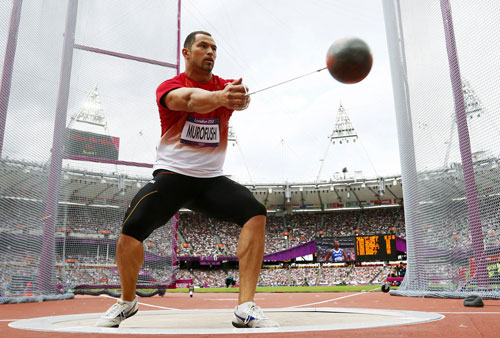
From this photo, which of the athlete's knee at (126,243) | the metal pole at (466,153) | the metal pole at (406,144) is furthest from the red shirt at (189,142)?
the metal pole at (406,144)

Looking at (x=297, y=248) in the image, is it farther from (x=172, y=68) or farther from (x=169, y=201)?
(x=169, y=201)

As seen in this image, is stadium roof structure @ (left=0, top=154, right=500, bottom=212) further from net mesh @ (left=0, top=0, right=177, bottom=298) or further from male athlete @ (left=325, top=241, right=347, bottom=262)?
male athlete @ (left=325, top=241, right=347, bottom=262)

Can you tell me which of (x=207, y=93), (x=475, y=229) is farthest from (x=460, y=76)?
(x=207, y=93)

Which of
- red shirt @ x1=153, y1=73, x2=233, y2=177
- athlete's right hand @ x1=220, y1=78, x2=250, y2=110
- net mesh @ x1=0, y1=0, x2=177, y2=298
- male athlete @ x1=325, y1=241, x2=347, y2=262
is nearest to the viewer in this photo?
athlete's right hand @ x1=220, y1=78, x2=250, y2=110

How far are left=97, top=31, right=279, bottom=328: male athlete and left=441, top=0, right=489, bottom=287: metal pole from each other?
5103mm

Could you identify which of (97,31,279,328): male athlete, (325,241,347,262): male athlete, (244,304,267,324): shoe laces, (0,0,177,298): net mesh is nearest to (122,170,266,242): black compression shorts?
(97,31,279,328): male athlete

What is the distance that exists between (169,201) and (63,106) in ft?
21.8

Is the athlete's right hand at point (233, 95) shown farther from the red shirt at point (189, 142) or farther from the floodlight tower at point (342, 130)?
the floodlight tower at point (342, 130)

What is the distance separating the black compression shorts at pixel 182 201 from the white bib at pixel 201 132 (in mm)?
242

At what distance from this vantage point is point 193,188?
2705mm

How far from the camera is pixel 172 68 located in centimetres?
1048

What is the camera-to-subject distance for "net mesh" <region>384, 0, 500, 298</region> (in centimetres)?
616

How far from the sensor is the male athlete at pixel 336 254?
86.7 ft

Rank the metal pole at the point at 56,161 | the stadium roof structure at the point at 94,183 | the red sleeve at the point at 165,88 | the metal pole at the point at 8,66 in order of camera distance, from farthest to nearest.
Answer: the metal pole at the point at 56,161 < the metal pole at the point at 8,66 < the stadium roof structure at the point at 94,183 < the red sleeve at the point at 165,88
